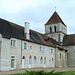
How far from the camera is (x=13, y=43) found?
2544 cm

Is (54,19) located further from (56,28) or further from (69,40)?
(69,40)

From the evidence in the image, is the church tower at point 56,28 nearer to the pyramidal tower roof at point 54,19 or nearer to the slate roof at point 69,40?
the pyramidal tower roof at point 54,19

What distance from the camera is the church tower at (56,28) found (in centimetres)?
4784

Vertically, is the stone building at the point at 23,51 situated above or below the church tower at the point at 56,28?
below

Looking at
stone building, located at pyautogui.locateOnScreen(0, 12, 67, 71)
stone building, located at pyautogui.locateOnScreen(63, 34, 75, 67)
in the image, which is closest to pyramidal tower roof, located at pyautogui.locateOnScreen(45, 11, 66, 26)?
stone building, located at pyautogui.locateOnScreen(63, 34, 75, 67)

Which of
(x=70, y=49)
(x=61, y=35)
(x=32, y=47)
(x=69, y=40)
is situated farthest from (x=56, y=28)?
Answer: (x=32, y=47)

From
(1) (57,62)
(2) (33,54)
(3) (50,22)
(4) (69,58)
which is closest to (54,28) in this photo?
(3) (50,22)

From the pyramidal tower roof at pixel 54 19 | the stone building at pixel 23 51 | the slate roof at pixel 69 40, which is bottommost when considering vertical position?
the stone building at pixel 23 51

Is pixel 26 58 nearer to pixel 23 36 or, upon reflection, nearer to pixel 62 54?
pixel 23 36

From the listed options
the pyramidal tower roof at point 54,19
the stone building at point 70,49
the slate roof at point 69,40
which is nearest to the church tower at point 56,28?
the pyramidal tower roof at point 54,19

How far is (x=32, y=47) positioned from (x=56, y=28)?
2017 cm

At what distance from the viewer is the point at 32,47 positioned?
3022 cm

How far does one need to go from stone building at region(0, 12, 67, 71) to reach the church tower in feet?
22.1

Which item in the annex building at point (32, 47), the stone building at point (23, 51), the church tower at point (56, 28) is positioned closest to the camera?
the stone building at point (23, 51)
